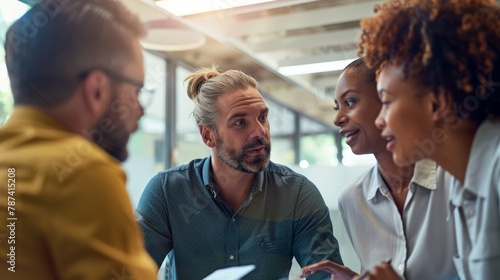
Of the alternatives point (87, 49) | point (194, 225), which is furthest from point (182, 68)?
point (87, 49)

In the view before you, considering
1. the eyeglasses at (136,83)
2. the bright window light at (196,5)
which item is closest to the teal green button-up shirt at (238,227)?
the eyeglasses at (136,83)

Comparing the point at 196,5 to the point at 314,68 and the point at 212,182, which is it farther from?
the point at 314,68

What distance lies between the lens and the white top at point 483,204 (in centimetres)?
82

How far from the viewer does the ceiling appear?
9.75 feet

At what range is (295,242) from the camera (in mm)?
1454

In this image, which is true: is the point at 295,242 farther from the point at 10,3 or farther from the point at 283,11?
the point at 283,11

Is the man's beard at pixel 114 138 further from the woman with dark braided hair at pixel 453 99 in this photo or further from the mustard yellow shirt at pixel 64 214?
the woman with dark braided hair at pixel 453 99

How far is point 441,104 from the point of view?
827mm

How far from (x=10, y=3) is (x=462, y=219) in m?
1.52

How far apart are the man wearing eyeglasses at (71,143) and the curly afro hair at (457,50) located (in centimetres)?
47

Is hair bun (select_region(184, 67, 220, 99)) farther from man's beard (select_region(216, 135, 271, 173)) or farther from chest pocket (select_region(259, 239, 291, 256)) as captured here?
chest pocket (select_region(259, 239, 291, 256))

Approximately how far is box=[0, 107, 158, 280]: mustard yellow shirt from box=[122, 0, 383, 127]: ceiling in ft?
6.55

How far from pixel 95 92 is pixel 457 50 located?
60 centimetres

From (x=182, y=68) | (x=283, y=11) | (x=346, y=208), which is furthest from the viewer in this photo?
(x=182, y=68)
